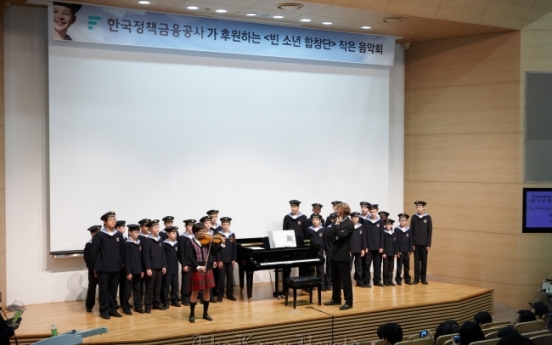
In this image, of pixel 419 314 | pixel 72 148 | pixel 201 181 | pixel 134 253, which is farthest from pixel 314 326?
pixel 72 148

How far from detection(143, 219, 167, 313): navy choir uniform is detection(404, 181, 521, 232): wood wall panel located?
544 cm

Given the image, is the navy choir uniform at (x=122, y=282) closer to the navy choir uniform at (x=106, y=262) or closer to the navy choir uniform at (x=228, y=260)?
the navy choir uniform at (x=106, y=262)

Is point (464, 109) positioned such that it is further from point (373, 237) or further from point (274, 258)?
point (274, 258)

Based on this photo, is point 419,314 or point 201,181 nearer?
point 419,314

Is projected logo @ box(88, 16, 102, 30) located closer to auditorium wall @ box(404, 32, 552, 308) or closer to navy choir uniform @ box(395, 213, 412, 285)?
navy choir uniform @ box(395, 213, 412, 285)

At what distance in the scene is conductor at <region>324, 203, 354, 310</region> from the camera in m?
9.05

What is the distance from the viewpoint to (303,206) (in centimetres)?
1163

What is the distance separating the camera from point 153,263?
9.14 m

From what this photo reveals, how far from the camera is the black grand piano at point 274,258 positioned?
31.5 feet

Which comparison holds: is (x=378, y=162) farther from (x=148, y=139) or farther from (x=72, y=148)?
(x=72, y=148)

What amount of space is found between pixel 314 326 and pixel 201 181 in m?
3.21

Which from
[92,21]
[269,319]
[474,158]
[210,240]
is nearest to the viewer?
[210,240]

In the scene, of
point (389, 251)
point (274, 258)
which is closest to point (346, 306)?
point (274, 258)

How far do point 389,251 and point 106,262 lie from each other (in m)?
4.53
